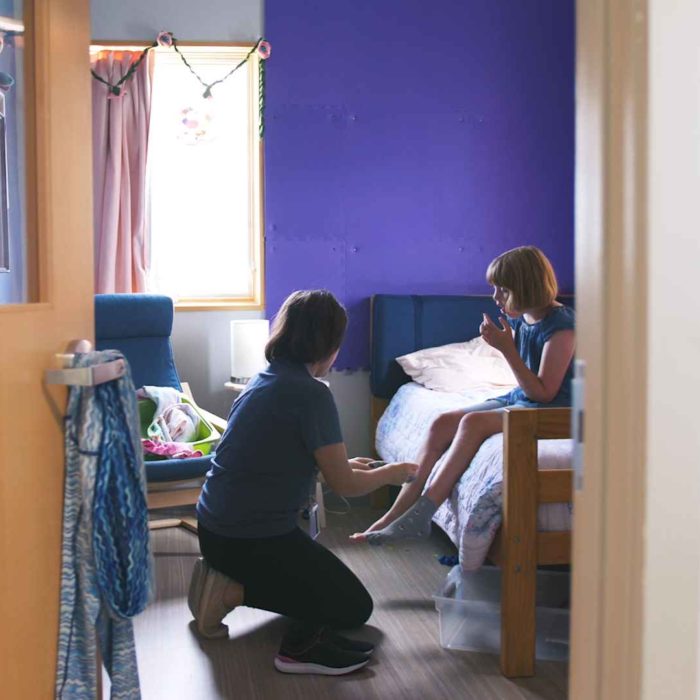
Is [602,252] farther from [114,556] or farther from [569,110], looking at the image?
[569,110]

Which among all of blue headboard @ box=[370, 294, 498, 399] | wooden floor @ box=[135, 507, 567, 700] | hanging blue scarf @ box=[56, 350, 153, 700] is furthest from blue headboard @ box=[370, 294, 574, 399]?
hanging blue scarf @ box=[56, 350, 153, 700]

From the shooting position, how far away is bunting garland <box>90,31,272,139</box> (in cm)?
437

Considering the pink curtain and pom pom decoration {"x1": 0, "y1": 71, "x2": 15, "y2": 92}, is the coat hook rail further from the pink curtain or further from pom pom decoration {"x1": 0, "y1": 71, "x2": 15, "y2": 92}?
the pink curtain

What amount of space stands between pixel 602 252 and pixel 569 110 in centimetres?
422

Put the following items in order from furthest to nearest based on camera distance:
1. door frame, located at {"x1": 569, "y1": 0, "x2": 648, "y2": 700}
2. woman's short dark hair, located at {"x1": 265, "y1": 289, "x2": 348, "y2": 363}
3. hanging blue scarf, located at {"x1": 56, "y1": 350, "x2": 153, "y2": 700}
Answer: woman's short dark hair, located at {"x1": 265, "y1": 289, "x2": 348, "y2": 363}, hanging blue scarf, located at {"x1": 56, "y1": 350, "x2": 153, "y2": 700}, door frame, located at {"x1": 569, "y1": 0, "x2": 648, "y2": 700}

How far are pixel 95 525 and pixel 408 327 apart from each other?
11.4 feet

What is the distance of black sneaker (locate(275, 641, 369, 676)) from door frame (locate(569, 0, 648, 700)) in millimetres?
1698

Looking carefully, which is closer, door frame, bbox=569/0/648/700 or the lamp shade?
door frame, bbox=569/0/648/700

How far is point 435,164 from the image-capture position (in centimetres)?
471

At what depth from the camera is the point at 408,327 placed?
4598 millimetres

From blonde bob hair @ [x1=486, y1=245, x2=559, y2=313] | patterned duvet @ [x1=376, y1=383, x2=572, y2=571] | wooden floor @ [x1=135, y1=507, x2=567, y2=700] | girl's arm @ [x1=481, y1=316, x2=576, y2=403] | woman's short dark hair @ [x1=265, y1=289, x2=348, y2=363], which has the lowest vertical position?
wooden floor @ [x1=135, y1=507, x2=567, y2=700]

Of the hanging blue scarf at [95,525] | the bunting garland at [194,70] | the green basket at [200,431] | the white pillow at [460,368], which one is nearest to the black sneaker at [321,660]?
the green basket at [200,431]

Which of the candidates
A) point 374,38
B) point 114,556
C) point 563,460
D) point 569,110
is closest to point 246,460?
point 563,460

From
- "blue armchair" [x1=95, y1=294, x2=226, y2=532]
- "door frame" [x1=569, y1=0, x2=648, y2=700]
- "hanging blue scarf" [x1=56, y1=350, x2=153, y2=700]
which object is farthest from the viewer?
"blue armchair" [x1=95, y1=294, x2=226, y2=532]
